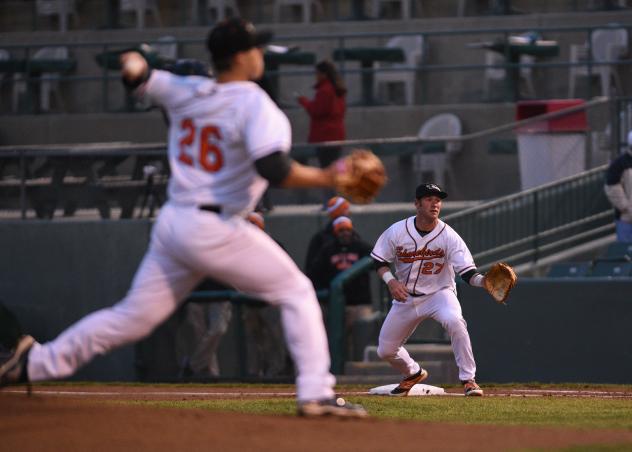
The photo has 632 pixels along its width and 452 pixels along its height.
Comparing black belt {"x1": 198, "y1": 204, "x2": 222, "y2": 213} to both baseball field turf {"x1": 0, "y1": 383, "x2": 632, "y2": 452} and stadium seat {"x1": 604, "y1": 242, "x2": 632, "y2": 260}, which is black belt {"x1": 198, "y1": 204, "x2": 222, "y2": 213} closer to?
baseball field turf {"x1": 0, "y1": 383, "x2": 632, "y2": 452}

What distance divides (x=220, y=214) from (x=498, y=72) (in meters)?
13.9

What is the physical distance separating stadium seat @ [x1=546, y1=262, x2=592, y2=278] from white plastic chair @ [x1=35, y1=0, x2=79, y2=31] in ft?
38.3

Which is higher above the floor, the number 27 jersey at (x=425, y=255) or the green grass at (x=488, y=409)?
the number 27 jersey at (x=425, y=255)

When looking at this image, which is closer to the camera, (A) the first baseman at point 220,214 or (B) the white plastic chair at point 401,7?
(A) the first baseman at point 220,214

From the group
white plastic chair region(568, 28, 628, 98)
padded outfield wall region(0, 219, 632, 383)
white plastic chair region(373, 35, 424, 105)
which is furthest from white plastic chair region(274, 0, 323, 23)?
padded outfield wall region(0, 219, 632, 383)

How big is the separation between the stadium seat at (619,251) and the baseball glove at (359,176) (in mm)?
8759

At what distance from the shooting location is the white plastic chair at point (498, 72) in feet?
64.6

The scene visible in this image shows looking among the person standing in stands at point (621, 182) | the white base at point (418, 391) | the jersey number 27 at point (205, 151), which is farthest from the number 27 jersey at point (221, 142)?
the person standing in stands at point (621, 182)

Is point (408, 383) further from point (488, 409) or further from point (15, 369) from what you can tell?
point (15, 369)

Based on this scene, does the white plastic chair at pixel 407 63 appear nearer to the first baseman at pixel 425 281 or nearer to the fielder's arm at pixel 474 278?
the first baseman at pixel 425 281

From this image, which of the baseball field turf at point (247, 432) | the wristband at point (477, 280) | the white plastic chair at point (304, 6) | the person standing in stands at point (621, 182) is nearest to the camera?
the baseball field turf at point (247, 432)

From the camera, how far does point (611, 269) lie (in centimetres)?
1498

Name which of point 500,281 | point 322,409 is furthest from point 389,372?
point 322,409

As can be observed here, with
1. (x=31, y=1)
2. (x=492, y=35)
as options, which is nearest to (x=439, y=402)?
(x=492, y=35)
